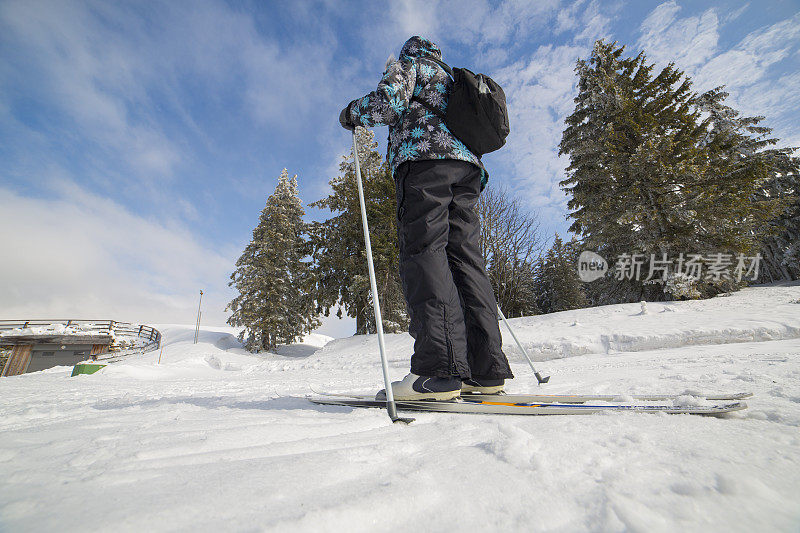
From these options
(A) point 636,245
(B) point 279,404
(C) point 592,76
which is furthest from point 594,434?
(C) point 592,76

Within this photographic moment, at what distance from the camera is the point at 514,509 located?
1.72ft

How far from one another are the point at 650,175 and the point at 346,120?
35.9 feet

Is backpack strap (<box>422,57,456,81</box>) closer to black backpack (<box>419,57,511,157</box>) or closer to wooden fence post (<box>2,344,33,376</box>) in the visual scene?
black backpack (<box>419,57,511,157</box>)

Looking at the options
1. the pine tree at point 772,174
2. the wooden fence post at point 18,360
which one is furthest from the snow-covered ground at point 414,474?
the wooden fence post at point 18,360

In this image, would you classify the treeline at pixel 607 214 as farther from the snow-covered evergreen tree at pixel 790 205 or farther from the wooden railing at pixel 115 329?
the wooden railing at pixel 115 329

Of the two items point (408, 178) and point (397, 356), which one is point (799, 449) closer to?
point (408, 178)

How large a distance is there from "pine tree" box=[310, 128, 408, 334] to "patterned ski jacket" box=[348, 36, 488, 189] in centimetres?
979

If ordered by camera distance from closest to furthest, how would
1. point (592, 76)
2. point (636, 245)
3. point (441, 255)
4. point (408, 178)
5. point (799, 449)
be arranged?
1. point (799, 449)
2. point (441, 255)
3. point (408, 178)
4. point (636, 245)
5. point (592, 76)

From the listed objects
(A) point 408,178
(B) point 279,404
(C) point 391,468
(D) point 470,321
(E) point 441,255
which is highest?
(A) point 408,178

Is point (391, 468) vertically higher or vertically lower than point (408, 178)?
lower

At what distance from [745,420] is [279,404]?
6.59 ft

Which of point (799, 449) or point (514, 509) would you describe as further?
point (799, 449)

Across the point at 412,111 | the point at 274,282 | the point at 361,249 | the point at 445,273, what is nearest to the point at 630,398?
the point at 445,273

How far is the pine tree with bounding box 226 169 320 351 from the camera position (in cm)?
1561
